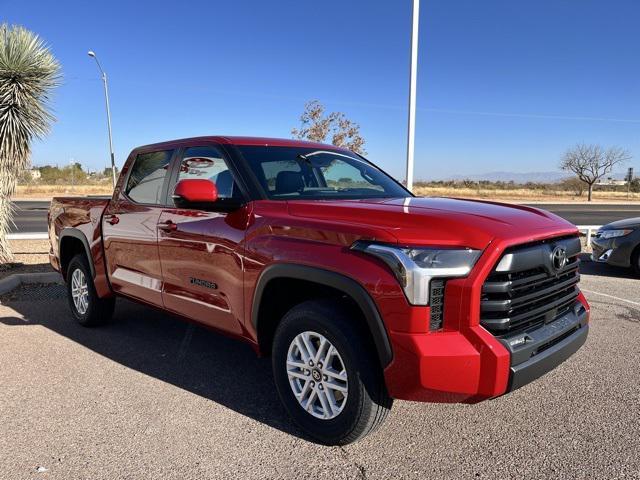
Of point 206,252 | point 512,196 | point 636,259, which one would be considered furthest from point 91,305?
point 512,196

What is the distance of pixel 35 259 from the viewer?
9.25m

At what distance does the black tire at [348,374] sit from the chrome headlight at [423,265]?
0.46 m

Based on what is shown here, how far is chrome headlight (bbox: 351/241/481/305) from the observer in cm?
250

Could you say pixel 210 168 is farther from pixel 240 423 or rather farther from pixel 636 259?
pixel 636 259

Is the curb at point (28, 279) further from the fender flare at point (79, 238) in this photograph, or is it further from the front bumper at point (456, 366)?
the front bumper at point (456, 366)

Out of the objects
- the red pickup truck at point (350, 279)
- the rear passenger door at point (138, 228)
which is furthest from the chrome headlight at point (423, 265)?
the rear passenger door at point (138, 228)

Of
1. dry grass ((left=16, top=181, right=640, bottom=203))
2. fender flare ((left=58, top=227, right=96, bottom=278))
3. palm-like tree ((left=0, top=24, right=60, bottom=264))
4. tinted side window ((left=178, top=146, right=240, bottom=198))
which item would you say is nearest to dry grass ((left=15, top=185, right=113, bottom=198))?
dry grass ((left=16, top=181, right=640, bottom=203))

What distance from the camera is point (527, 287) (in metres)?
2.77

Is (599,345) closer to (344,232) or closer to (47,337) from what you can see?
(344,232)

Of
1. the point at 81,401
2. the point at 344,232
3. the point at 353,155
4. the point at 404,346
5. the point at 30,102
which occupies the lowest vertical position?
the point at 81,401

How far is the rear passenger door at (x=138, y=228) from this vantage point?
427 cm

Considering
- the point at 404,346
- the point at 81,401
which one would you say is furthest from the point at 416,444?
the point at 81,401

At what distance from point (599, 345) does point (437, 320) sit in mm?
3101

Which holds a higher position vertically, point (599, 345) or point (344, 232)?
point (344, 232)
